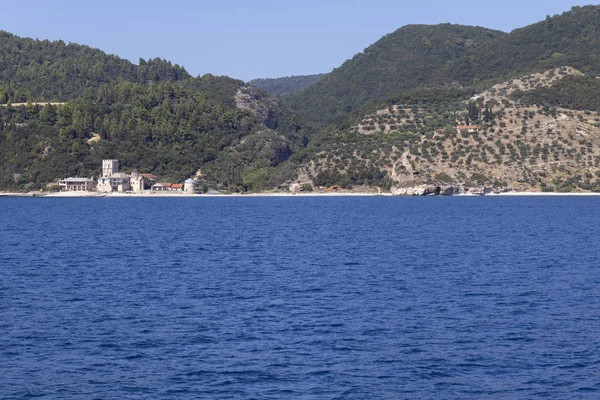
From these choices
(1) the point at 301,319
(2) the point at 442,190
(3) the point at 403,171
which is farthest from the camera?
(2) the point at 442,190

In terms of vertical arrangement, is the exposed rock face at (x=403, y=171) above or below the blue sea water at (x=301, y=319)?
above

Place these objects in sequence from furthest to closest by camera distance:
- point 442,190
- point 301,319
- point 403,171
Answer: point 442,190
point 403,171
point 301,319

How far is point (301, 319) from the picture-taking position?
128ft

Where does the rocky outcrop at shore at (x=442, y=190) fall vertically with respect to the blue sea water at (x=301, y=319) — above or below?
above

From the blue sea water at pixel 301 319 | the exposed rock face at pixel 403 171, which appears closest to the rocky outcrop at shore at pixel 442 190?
the exposed rock face at pixel 403 171

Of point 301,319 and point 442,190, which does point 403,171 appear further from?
point 301,319

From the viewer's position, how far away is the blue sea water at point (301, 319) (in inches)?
1153

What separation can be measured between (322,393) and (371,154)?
168 metres

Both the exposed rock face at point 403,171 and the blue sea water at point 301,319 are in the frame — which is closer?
the blue sea water at point 301,319

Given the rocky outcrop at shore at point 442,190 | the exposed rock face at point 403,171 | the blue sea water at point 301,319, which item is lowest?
the blue sea water at point 301,319

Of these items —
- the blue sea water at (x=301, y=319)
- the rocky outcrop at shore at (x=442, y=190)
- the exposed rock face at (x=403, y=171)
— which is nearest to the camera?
the blue sea water at (x=301, y=319)

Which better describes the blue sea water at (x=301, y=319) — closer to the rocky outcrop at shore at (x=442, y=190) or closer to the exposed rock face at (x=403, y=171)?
the rocky outcrop at shore at (x=442, y=190)

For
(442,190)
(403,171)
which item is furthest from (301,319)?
(442,190)

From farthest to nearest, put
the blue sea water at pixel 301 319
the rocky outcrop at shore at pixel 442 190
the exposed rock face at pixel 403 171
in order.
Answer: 1. the exposed rock face at pixel 403 171
2. the rocky outcrop at shore at pixel 442 190
3. the blue sea water at pixel 301 319
